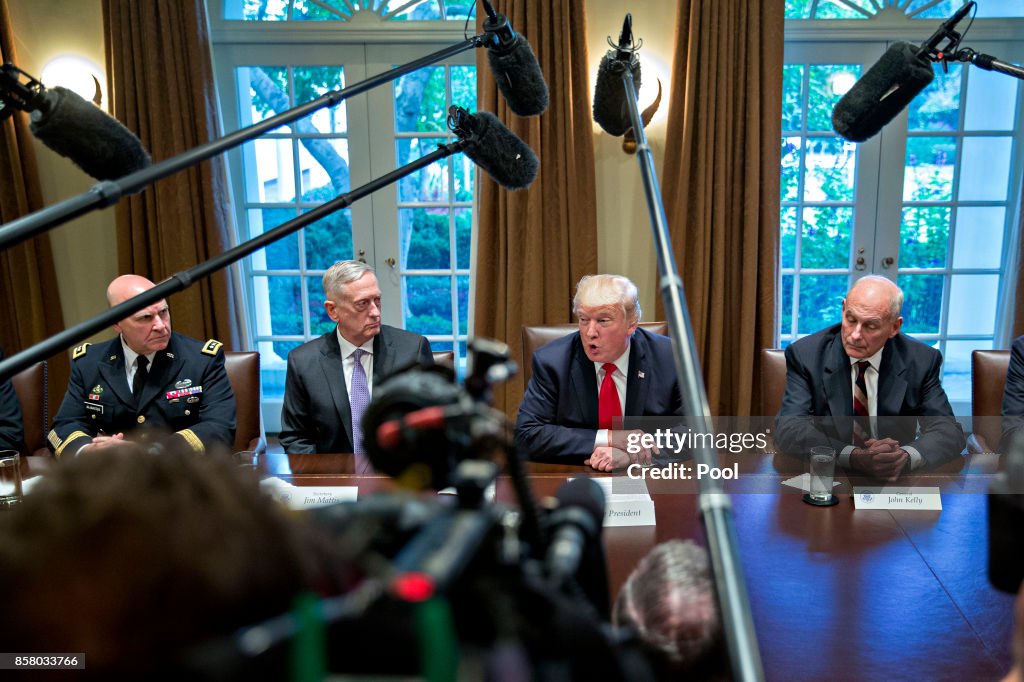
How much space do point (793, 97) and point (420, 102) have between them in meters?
2.09

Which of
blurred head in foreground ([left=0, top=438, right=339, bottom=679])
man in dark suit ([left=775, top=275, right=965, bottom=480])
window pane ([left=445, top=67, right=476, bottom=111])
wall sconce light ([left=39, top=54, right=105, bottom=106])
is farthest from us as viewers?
window pane ([left=445, top=67, right=476, bottom=111])

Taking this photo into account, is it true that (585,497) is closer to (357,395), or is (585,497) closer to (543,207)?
(357,395)

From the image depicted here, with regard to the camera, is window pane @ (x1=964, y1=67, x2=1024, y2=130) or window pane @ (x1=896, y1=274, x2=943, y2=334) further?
window pane @ (x1=896, y1=274, x2=943, y2=334)

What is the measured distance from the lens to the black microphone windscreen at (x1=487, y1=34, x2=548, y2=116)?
1.10 m

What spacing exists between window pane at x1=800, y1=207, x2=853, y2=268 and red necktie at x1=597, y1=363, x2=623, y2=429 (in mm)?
2166

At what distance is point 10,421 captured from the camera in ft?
7.57

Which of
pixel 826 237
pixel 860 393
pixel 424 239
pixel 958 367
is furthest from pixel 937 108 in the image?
pixel 424 239

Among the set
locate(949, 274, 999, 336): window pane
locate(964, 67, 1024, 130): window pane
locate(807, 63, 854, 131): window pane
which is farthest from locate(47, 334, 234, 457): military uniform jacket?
locate(964, 67, 1024, 130): window pane

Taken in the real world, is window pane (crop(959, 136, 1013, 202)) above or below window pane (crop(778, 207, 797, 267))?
above

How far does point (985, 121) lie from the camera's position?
371 centimetres

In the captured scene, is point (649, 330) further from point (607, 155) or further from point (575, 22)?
point (575, 22)

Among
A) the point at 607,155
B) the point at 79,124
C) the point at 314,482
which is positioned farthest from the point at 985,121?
the point at 79,124

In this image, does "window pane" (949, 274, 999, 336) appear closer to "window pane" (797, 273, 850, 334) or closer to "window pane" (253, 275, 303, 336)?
"window pane" (797, 273, 850, 334)

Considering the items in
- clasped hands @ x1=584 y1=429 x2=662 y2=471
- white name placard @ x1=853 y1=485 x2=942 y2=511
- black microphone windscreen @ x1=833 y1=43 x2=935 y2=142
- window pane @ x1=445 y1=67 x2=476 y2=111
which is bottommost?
white name placard @ x1=853 y1=485 x2=942 y2=511
